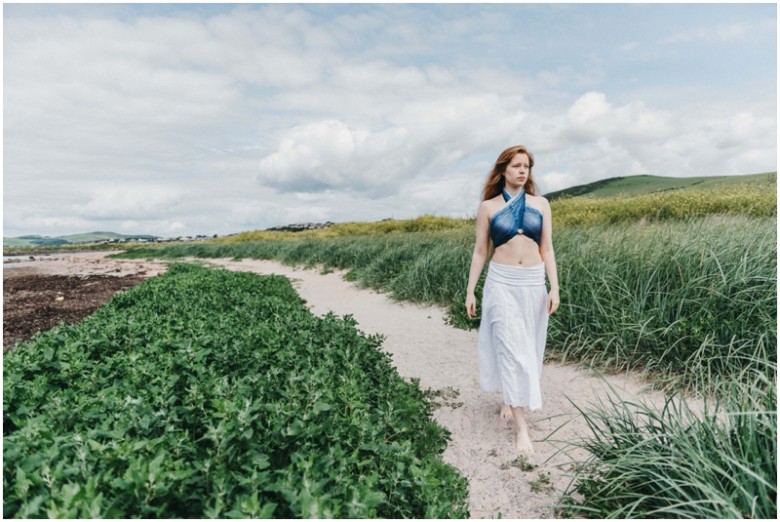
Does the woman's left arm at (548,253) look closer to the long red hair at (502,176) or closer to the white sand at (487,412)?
the long red hair at (502,176)

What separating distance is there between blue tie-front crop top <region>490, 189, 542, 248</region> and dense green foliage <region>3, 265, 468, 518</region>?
5.09ft

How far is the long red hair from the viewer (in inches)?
155

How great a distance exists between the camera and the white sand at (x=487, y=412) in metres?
3.18

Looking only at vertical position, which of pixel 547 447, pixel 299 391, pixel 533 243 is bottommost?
pixel 547 447

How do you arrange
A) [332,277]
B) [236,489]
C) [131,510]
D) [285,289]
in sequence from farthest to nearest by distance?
[332,277], [285,289], [236,489], [131,510]

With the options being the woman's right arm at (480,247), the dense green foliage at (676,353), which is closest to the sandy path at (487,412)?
the dense green foliage at (676,353)

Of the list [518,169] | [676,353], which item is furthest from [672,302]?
[518,169]

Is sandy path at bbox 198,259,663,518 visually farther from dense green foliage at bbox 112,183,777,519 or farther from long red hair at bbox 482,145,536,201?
long red hair at bbox 482,145,536,201

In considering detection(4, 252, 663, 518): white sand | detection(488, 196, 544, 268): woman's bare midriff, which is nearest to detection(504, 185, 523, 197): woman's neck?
detection(488, 196, 544, 268): woman's bare midriff

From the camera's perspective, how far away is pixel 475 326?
766cm

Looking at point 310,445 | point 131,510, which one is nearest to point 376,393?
point 310,445

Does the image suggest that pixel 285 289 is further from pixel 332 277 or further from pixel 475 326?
pixel 332 277

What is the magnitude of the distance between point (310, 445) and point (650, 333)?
13.5 feet

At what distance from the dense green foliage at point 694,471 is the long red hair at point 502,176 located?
1.96 meters
